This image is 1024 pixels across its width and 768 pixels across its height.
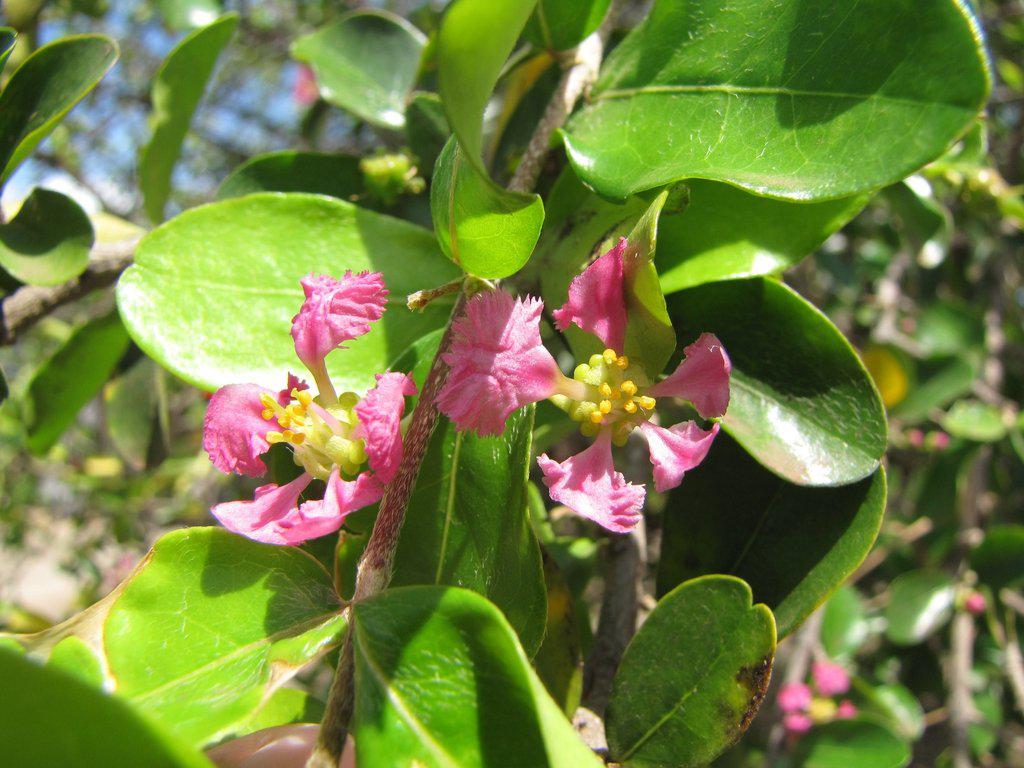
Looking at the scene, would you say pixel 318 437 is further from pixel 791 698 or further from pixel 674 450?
pixel 791 698

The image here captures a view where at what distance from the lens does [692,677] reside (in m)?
0.83

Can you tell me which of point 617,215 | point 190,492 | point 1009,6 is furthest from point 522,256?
point 190,492

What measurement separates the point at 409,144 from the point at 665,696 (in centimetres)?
95

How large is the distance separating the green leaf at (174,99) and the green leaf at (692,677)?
1122 mm

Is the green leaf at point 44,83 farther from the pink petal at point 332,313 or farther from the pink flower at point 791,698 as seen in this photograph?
the pink flower at point 791,698

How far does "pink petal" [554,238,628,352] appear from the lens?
0.77 metres

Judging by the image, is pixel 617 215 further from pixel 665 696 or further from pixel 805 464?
pixel 665 696

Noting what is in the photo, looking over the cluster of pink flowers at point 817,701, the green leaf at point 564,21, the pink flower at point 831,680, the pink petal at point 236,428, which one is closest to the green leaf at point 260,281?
the pink petal at point 236,428

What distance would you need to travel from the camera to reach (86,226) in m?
1.22

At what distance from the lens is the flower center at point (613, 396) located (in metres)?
0.84

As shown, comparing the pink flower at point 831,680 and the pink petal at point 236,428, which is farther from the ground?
the pink petal at point 236,428

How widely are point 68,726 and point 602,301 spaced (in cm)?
54

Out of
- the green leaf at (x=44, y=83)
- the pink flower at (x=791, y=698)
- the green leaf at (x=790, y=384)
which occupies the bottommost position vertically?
the pink flower at (x=791, y=698)

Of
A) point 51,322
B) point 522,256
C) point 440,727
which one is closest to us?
point 440,727
